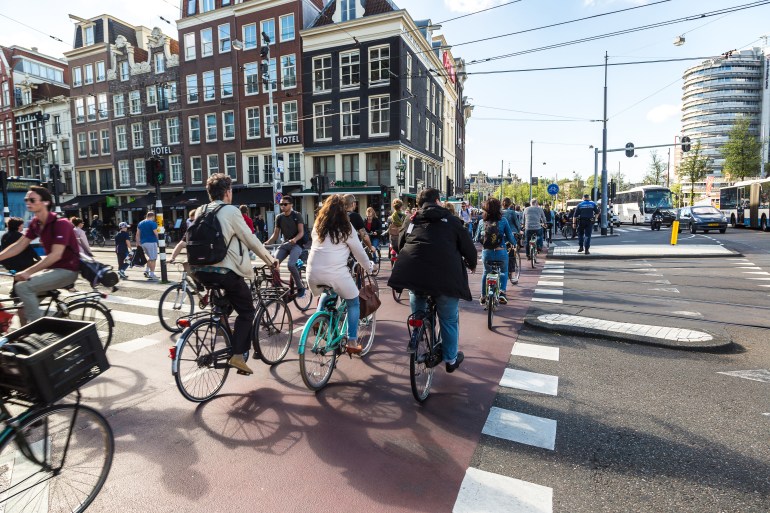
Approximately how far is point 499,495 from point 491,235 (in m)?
4.79

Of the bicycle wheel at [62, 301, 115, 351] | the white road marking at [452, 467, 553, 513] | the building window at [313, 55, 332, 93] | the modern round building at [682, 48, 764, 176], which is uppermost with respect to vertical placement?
the modern round building at [682, 48, 764, 176]

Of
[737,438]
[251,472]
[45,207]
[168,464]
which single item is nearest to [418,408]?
[251,472]

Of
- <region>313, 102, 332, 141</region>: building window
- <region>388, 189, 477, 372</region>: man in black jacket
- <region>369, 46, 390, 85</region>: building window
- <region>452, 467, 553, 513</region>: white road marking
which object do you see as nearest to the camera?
<region>452, 467, 553, 513</region>: white road marking

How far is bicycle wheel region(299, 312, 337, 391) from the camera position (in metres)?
3.97

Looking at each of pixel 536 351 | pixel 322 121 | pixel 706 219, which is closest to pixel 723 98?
pixel 706 219

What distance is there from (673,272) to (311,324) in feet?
36.6

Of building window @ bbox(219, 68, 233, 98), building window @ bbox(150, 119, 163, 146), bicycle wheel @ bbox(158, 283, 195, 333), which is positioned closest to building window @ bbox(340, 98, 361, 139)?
building window @ bbox(219, 68, 233, 98)

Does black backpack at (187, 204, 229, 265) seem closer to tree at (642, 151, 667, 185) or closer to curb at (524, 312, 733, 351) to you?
curb at (524, 312, 733, 351)

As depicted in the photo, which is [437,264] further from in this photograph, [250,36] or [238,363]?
[250,36]

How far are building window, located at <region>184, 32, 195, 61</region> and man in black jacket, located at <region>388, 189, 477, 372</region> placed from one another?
33173 millimetres

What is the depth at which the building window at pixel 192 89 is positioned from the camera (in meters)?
30.8

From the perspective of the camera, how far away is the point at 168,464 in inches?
119

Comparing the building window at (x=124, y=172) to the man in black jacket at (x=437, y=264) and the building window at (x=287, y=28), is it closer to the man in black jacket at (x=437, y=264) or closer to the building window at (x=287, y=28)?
the building window at (x=287, y=28)

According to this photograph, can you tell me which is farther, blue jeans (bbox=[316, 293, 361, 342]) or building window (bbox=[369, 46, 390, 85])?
building window (bbox=[369, 46, 390, 85])
